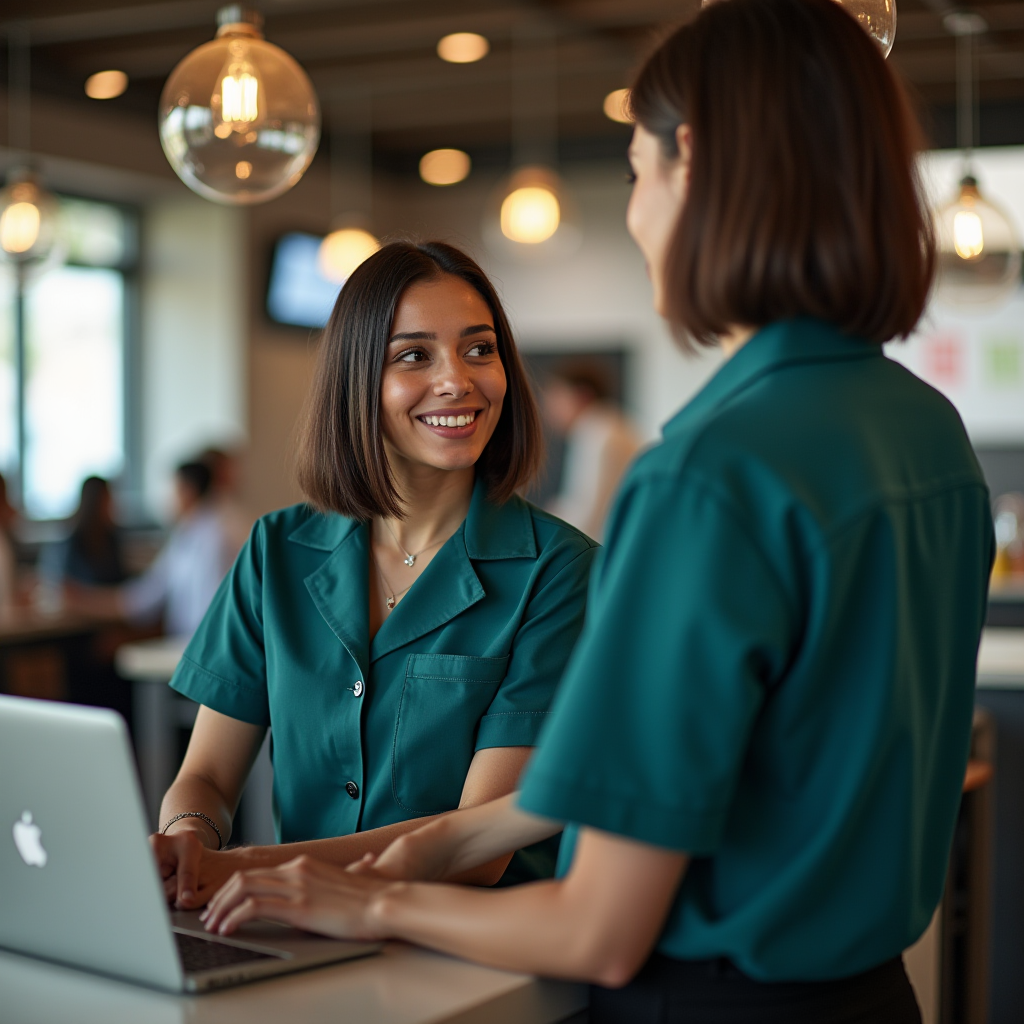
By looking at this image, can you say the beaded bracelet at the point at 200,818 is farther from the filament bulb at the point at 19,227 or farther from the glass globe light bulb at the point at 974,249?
the filament bulb at the point at 19,227

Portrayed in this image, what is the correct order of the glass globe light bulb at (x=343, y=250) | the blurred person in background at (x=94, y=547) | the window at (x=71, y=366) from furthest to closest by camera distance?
the window at (x=71, y=366) → the glass globe light bulb at (x=343, y=250) → the blurred person in background at (x=94, y=547)

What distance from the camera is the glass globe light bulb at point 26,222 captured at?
3961mm

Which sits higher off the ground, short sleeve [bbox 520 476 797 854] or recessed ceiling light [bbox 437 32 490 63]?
recessed ceiling light [bbox 437 32 490 63]

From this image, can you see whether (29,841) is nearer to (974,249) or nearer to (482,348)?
(482,348)

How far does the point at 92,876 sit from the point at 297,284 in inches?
282

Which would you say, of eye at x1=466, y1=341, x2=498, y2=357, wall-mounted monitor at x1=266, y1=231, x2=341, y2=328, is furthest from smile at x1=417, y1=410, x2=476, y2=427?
wall-mounted monitor at x1=266, y1=231, x2=341, y2=328

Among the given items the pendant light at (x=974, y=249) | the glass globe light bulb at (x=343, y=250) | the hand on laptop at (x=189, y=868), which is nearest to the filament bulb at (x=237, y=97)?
the hand on laptop at (x=189, y=868)

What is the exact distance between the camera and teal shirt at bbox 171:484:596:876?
5.46 ft

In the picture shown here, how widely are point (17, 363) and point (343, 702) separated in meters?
5.99

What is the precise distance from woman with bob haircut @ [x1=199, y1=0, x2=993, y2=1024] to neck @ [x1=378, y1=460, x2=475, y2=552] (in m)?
0.73

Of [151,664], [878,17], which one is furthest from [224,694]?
[151,664]

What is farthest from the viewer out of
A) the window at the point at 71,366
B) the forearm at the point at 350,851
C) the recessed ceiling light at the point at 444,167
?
the recessed ceiling light at the point at 444,167

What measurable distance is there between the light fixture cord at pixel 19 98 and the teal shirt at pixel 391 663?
531cm

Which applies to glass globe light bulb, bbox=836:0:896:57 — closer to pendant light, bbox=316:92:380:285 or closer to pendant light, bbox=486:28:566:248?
pendant light, bbox=486:28:566:248
